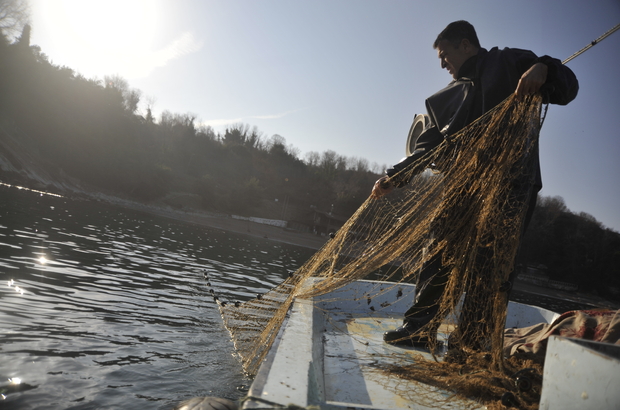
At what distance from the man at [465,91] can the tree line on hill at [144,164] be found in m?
41.3

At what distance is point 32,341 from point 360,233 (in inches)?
148

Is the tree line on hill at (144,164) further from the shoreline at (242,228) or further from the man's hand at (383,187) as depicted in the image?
the man's hand at (383,187)

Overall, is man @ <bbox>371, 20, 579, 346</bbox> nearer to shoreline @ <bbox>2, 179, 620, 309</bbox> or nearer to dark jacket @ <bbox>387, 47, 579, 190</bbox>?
dark jacket @ <bbox>387, 47, 579, 190</bbox>

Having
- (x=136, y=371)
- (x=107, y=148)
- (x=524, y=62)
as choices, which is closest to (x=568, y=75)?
(x=524, y=62)

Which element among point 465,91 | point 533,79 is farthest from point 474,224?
point 465,91

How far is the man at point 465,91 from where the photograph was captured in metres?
2.66

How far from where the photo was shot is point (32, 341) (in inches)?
160

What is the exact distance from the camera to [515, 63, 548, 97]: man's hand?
2576 mm

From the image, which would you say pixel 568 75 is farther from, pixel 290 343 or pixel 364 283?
pixel 364 283

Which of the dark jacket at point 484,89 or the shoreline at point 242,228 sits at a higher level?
the dark jacket at point 484,89

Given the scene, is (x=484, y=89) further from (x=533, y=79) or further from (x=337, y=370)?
(x=337, y=370)

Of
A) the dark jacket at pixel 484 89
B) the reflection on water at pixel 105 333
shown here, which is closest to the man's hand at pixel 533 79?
the dark jacket at pixel 484 89

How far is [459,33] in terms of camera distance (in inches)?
124

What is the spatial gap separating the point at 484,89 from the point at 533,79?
407mm
